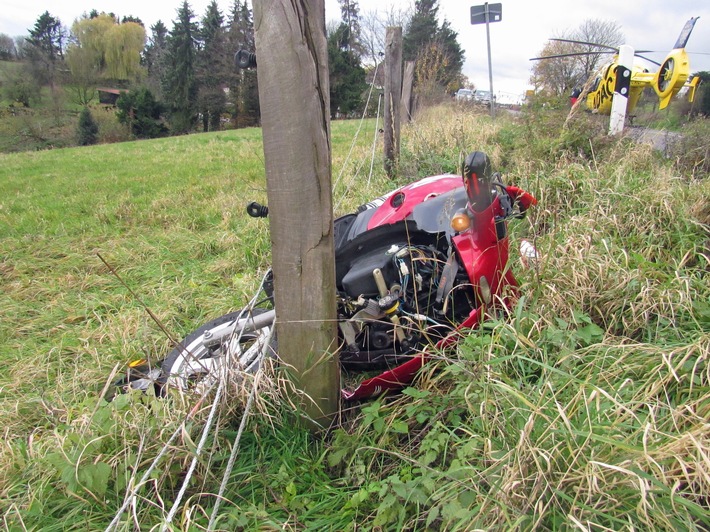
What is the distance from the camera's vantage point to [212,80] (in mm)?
35625

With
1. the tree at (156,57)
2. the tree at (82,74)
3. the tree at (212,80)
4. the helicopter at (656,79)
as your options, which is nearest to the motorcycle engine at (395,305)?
the helicopter at (656,79)

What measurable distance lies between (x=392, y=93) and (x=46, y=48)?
2443 inches

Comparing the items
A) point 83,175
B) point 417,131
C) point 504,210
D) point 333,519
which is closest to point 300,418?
point 333,519

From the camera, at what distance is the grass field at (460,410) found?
1.21 meters

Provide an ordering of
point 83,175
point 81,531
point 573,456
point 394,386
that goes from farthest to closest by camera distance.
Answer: point 83,175 < point 394,386 < point 81,531 < point 573,456

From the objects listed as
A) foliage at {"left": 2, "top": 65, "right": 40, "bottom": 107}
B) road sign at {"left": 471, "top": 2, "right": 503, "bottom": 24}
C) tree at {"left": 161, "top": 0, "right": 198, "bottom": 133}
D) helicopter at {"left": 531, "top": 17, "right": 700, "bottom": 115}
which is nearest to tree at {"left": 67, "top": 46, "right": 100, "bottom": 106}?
foliage at {"left": 2, "top": 65, "right": 40, "bottom": 107}

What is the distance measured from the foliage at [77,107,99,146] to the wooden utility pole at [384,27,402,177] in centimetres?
3421

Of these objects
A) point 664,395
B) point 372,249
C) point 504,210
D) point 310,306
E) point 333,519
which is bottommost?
point 333,519

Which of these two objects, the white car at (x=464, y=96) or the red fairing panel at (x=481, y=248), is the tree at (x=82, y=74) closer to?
the white car at (x=464, y=96)

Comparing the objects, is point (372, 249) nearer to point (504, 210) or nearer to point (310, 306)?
point (310, 306)

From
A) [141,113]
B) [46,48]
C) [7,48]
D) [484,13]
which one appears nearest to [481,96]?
[484,13]

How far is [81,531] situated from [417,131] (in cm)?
641

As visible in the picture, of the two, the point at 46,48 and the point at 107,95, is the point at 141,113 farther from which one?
the point at 46,48

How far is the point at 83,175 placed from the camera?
9.30 m
